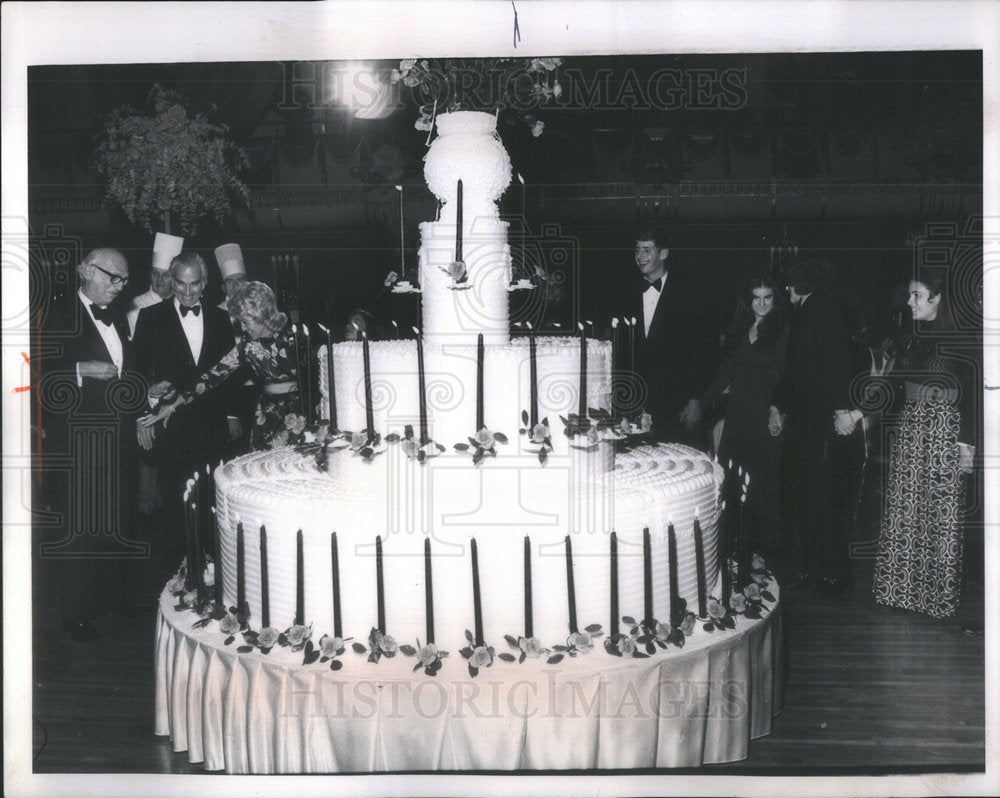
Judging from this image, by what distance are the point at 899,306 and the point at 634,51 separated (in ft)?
3.61

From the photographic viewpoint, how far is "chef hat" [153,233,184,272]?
2619 millimetres

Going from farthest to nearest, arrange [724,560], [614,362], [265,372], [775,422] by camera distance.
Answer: [775,422] < [265,372] < [614,362] < [724,560]

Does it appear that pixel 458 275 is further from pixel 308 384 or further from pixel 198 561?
pixel 198 561

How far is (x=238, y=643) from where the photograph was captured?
223 cm

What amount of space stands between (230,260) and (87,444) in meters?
0.70

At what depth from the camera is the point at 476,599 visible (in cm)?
215

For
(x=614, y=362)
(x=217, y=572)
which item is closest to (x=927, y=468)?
(x=614, y=362)

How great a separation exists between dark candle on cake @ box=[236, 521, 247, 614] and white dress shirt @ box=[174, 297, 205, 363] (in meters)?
0.72

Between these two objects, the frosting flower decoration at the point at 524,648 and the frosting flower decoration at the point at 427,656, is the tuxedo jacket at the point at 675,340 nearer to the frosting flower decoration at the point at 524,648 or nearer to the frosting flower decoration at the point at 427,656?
the frosting flower decoration at the point at 524,648

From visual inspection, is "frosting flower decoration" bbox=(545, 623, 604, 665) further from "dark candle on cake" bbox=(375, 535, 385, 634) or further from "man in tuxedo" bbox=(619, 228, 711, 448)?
"man in tuxedo" bbox=(619, 228, 711, 448)

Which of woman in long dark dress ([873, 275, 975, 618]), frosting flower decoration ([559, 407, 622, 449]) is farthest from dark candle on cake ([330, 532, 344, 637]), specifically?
woman in long dark dress ([873, 275, 975, 618])

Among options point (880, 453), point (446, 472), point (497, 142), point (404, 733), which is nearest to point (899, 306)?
point (880, 453)

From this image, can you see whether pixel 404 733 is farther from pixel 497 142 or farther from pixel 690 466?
pixel 497 142

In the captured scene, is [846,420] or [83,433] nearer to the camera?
[83,433]
